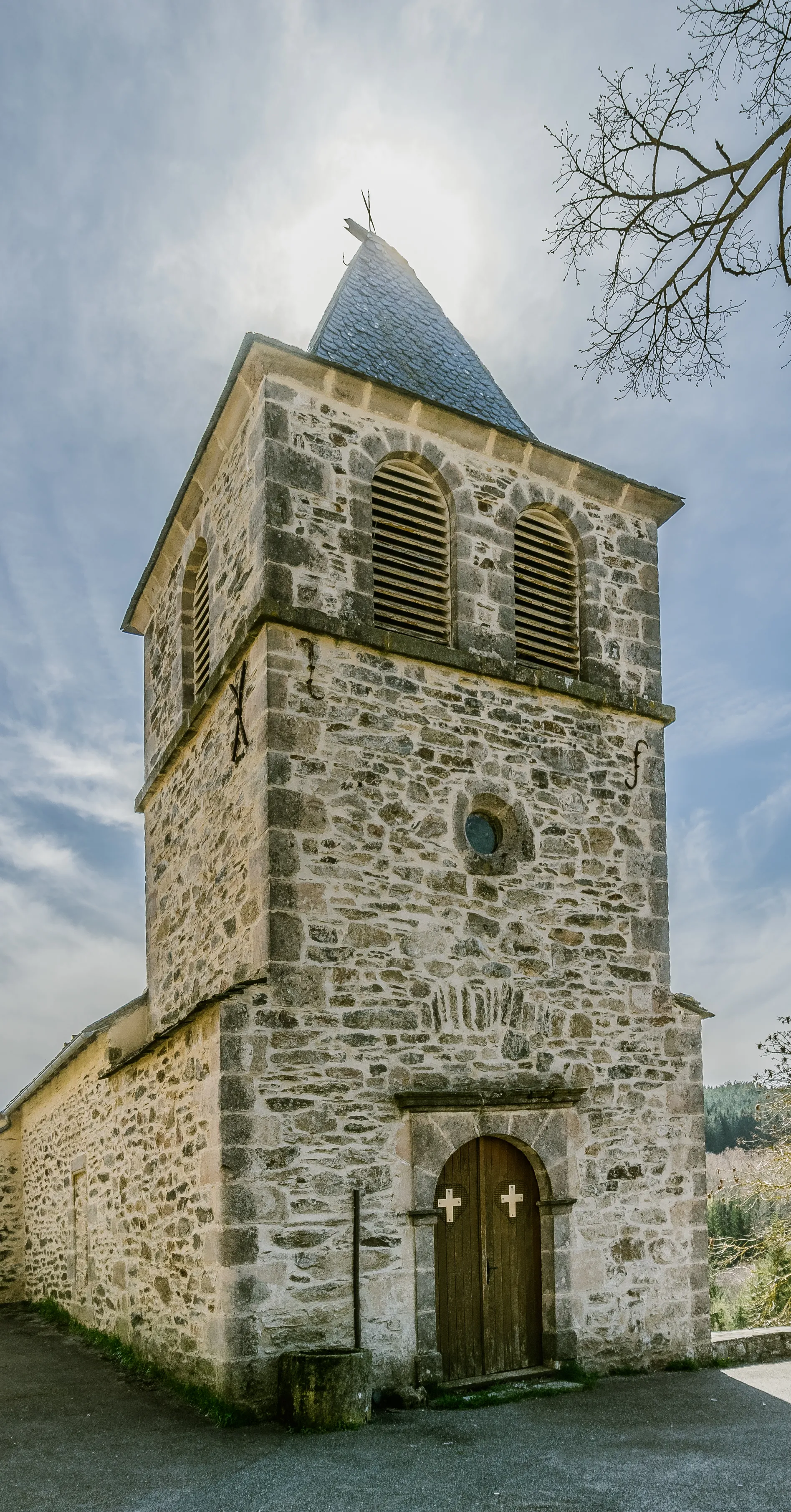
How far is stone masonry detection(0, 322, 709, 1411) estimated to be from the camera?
7.14m

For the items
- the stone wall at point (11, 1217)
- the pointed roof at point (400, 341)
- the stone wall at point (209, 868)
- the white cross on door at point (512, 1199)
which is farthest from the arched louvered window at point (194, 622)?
the stone wall at point (11, 1217)

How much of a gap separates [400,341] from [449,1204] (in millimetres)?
7498

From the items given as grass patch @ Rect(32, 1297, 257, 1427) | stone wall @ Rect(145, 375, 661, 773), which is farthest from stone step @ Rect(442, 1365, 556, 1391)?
stone wall @ Rect(145, 375, 661, 773)

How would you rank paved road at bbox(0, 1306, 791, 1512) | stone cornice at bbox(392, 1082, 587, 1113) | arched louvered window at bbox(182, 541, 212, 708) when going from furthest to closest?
arched louvered window at bbox(182, 541, 212, 708) < stone cornice at bbox(392, 1082, 587, 1113) < paved road at bbox(0, 1306, 791, 1512)

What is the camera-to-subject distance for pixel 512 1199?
809cm

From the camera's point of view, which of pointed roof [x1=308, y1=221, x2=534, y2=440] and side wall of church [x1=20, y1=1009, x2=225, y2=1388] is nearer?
side wall of church [x1=20, y1=1009, x2=225, y2=1388]

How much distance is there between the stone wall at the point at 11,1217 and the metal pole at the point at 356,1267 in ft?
32.8

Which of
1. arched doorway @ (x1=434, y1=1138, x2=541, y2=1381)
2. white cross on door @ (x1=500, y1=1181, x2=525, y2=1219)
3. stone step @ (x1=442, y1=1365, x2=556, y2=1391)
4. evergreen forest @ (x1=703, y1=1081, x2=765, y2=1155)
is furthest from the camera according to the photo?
evergreen forest @ (x1=703, y1=1081, x2=765, y2=1155)

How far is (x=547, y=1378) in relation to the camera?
308 inches

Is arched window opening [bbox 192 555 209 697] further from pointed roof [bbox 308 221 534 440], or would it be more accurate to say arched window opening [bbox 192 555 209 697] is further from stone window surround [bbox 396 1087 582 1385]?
stone window surround [bbox 396 1087 582 1385]

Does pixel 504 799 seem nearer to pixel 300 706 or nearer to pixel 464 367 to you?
pixel 300 706

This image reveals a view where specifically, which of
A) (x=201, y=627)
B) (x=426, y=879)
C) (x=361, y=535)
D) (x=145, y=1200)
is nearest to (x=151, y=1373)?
(x=145, y=1200)

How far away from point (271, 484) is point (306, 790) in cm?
227

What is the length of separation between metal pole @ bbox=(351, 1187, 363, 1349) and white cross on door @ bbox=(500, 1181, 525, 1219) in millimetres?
1354
